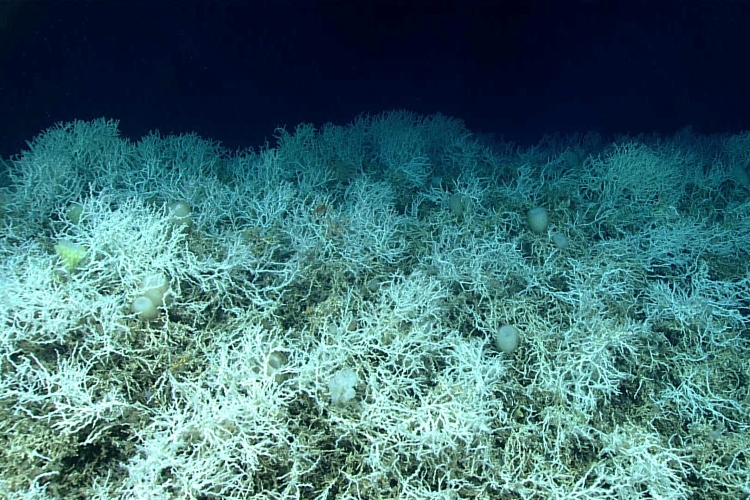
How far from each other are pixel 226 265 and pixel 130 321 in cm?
40

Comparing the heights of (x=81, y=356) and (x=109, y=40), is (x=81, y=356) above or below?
below

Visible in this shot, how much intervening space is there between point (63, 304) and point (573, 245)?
211 cm

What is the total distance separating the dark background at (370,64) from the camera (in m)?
5.50

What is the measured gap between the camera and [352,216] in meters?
2.10

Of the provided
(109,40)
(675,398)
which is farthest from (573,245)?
(109,40)

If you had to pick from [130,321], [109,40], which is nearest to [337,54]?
[109,40]

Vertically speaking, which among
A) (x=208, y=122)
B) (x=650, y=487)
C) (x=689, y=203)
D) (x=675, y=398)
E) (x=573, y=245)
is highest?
(x=208, y=122)

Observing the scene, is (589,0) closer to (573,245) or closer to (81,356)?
(573,245)

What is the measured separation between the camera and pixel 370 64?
7.84 metres

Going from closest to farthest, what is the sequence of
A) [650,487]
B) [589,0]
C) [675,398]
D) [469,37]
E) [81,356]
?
[650,487]
[81,356]
[675,398]
[589,0]
[469,37]

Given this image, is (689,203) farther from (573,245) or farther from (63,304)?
(63,304)

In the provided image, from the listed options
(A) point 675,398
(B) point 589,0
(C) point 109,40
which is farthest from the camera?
(B) point 589,0

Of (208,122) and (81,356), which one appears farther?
(208,122)

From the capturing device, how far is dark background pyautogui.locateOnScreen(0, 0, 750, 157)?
550cm
